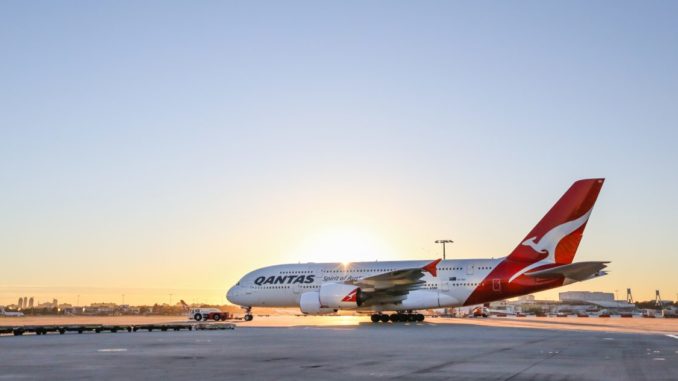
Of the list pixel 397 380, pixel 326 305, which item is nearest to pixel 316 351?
pixel 397 380

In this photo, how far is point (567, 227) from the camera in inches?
1561

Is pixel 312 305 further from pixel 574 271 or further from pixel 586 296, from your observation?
pixel 586 296

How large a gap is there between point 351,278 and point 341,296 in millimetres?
3364

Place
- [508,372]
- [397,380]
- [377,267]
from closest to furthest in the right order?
[397,380] → [508,372] → [377,267]

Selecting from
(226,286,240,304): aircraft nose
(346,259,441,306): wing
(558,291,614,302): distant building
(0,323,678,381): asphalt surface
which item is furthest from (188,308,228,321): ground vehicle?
(558,291,614,302): distant building

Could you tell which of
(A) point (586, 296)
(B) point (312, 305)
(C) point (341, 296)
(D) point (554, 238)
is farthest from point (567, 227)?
(A) point (586, 296)

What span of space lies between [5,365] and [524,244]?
32394 millimetres

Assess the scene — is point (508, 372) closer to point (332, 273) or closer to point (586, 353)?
point (586, 353)

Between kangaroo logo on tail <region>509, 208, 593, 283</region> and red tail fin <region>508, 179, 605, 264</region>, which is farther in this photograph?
kangaroo logo on tail <region>509, 208, 593, 283</region>

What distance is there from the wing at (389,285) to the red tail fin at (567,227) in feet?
21.0

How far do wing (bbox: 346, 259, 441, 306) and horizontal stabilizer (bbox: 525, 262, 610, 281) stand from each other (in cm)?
627

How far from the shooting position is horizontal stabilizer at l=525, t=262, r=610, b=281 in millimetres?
35744

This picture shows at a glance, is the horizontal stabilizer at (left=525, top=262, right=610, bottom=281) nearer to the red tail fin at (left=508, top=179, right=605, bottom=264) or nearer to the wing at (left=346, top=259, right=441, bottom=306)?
the red tail fin at (left=508, top=179, right=605, bottom=264)

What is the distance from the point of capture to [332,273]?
45531mm
